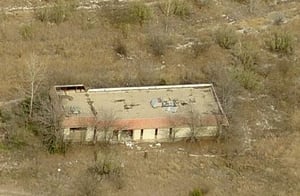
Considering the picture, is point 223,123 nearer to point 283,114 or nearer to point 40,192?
point 283,114

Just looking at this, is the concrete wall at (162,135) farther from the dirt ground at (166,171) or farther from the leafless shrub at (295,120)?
the leafless shrub at (295,120)

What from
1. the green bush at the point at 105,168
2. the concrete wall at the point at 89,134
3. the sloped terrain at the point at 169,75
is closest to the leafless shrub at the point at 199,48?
the sloped terrain at the point at 169,75

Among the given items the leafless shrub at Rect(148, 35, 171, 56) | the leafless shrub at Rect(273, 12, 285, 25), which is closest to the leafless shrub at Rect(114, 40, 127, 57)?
the leafless shrub at Rect(148, 35, 171, 56)

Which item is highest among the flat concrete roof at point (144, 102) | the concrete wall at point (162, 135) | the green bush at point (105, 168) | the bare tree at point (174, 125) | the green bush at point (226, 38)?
the green bush at point (226, 38)

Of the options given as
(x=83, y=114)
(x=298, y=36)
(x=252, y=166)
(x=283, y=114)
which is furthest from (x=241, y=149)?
(x=298, y=36)

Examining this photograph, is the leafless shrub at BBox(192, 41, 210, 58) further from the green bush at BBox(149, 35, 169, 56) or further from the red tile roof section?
the red tile roof section

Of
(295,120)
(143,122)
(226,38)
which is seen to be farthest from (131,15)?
(295,120)
